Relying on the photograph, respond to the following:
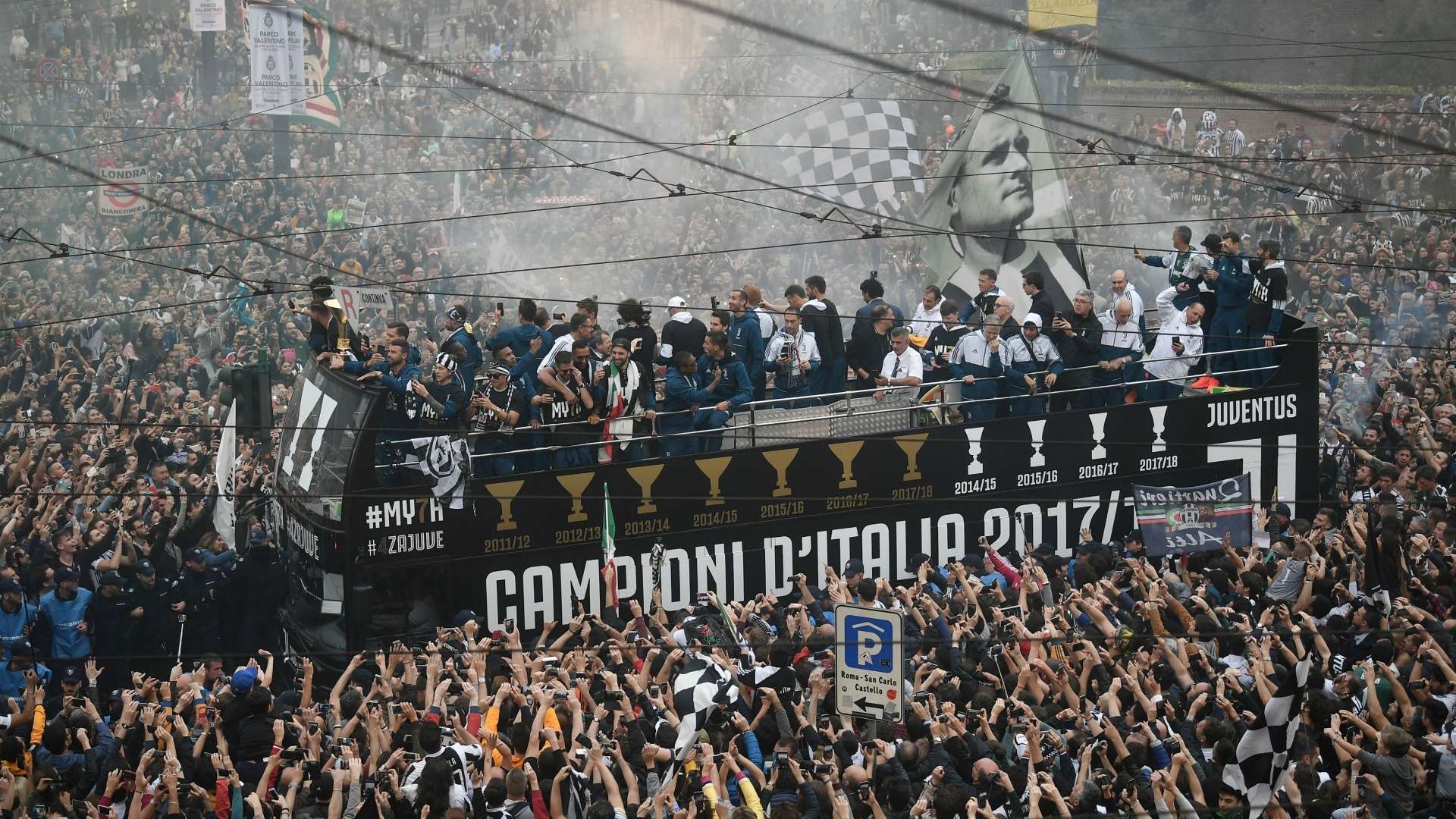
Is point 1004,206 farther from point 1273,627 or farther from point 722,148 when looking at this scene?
point 722,148

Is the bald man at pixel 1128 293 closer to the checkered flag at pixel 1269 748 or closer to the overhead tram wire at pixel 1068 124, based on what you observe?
the overhead tram wire at pixel 1068 124

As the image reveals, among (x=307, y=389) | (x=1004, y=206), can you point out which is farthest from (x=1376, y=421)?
(x=307, y=389)

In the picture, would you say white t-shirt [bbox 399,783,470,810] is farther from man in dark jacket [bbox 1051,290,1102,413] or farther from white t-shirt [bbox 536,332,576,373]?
man in dark jacket [bbox 1051,290,1102,413]

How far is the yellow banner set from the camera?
3312 centimetres

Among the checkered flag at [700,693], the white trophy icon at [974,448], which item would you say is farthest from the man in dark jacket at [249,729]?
the white trophy icon at [974,448]

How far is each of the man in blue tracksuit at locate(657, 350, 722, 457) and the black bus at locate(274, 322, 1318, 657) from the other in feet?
0.94

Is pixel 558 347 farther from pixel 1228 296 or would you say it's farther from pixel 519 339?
pixel 1228 296

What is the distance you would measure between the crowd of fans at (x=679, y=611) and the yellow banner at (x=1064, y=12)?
576 cm

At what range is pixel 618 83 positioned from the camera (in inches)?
1388

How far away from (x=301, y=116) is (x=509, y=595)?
1543cm

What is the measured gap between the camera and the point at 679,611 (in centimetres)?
1560

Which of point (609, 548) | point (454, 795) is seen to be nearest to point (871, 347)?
point (609, 548)

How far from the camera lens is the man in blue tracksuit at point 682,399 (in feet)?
51.0

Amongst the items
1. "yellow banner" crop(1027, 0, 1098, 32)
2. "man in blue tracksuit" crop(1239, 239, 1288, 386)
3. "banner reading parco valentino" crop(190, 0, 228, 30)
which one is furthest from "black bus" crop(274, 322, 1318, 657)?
"yellow banner" crop(1027, 0, 1098, 32)
